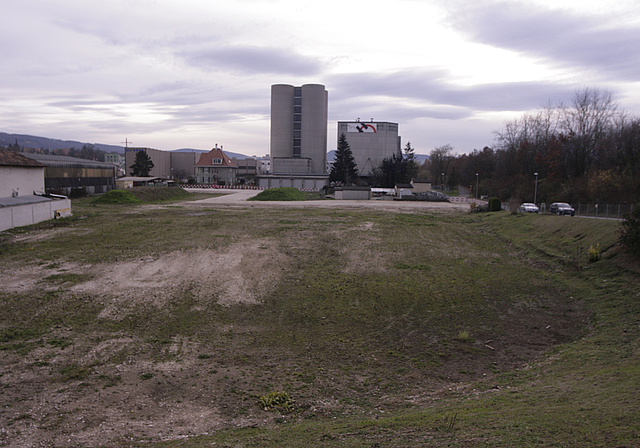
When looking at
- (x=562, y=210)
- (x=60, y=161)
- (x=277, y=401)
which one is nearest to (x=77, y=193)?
(x=60, y=161)

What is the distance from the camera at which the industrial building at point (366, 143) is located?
10888 centimetres

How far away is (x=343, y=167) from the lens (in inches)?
3915

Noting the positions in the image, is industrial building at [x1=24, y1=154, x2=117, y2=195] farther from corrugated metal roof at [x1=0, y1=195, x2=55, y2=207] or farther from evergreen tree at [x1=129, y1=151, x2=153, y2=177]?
evergreen tree at [x1=129, y1=151, x2=153, y2=177]

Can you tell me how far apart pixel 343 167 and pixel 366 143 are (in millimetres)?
13576

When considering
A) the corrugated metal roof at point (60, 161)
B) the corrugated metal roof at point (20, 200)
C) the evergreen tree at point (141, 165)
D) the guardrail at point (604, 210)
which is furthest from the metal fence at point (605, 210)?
the evergreen tree at point (141, 165)

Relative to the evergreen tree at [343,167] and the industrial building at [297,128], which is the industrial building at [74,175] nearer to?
the industrial building at [297,128]

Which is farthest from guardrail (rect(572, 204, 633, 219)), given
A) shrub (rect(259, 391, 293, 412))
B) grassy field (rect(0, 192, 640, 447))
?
shrub (rect(259, 391, 293, 412))

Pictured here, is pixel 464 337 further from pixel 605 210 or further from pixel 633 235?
pixel 605 210

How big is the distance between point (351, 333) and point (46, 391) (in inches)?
263

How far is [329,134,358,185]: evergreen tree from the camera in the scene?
326ft

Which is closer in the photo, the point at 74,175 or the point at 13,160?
the point at 13,160

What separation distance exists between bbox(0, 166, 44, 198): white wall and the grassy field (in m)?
13.4

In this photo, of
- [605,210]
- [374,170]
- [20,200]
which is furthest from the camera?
[374,170]

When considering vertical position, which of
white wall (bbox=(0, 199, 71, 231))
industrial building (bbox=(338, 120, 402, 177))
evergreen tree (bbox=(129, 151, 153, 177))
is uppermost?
industrial building (bbox=(338, 120, 402, 177))
